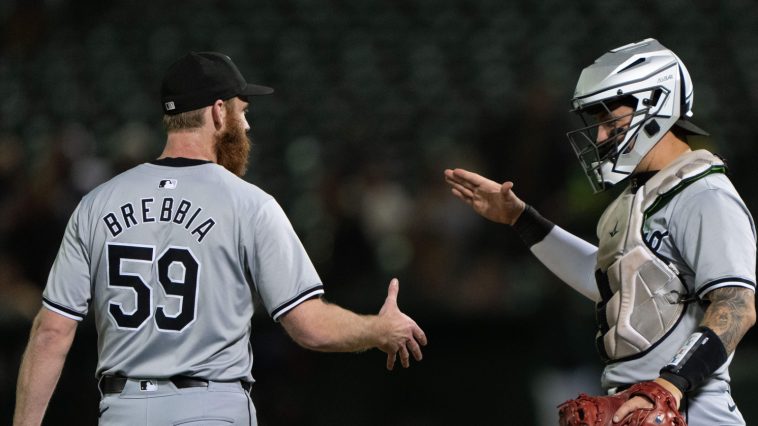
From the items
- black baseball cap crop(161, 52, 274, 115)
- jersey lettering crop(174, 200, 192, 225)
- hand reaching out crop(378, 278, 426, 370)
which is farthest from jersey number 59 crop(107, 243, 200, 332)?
hand reaching out crop(378, 278, 426, 370)

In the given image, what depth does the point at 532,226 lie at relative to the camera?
5246mm

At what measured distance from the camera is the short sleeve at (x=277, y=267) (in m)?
4.41

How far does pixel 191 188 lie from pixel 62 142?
598 centimetres

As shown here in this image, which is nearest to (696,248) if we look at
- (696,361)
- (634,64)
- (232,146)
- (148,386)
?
(696,361)

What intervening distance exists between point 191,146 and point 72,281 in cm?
69

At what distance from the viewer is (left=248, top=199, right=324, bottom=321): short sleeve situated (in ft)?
14.5

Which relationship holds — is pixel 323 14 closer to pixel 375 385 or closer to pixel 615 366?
pixel 375 385

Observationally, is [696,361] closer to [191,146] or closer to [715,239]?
[715,239]

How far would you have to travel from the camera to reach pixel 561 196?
8812mm

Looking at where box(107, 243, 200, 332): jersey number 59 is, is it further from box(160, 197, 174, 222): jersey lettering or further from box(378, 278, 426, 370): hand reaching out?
box(378, 278, 426, 370): hand reaching out

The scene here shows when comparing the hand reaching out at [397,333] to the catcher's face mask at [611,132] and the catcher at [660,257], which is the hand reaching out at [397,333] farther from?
the catcher's face mask at [611,132]

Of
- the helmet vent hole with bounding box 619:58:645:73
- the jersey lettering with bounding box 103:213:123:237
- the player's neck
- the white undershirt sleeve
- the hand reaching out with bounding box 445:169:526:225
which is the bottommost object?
the white undershirt sleeve

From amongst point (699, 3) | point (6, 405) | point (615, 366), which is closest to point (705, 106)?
point (699, 3)

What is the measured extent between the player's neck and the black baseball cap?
10 cm
